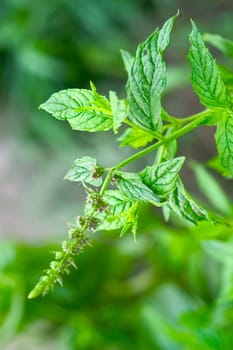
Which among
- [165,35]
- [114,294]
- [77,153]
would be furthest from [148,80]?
[77,153]

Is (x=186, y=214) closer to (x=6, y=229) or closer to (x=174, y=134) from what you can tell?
(x=174, y=134)

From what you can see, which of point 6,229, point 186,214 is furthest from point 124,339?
point 6,229

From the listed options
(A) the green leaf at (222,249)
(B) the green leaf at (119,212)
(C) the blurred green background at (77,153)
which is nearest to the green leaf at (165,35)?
(B) the green leaf at (119,212)

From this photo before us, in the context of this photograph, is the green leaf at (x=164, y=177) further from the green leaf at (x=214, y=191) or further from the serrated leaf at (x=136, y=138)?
the green leaf at (x=214, y=191)

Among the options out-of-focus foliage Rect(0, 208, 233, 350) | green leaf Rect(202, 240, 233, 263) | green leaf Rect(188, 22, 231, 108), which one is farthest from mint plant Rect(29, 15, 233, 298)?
out-of-focus foliage Rect(0, 208, 233, 350)

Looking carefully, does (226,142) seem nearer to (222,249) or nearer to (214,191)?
(222,249)

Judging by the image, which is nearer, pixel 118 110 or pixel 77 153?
pixel 118 110

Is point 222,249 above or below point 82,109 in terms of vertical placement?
below
